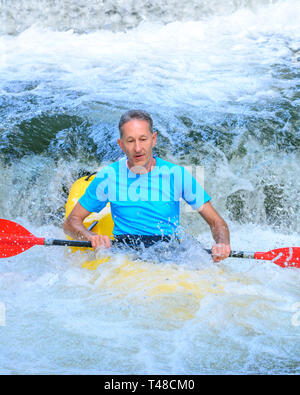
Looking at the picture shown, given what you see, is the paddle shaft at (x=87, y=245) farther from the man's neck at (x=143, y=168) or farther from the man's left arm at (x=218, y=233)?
the man's neck at (x=143, y=168)

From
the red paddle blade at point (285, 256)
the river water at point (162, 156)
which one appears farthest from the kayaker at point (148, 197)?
the red paddle blade at point (285, 256)

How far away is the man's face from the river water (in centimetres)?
56

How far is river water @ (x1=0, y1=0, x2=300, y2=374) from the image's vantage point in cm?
238

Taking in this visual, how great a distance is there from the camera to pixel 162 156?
494cm

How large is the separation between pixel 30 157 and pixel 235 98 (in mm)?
2427

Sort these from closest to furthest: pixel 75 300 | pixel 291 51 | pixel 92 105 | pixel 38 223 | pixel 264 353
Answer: pixel 264 353 < pixel 75 300 < pixel 38 223 < pixel 92 105 < pixel 291 51

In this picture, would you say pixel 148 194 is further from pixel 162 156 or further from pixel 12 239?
pixel 162 156

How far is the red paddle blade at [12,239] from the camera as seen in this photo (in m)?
3.33

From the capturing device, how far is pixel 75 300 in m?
2.82

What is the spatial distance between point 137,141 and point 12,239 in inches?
45.5

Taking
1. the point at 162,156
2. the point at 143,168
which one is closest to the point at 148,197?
the point at 143,168

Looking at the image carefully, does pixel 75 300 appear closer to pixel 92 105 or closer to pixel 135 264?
pixel 135 264

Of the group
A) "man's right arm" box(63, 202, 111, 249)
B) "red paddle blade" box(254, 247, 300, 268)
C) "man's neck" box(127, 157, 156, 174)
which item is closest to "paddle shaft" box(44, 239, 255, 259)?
"man's right arm" box(63, 202, 111, 249)
